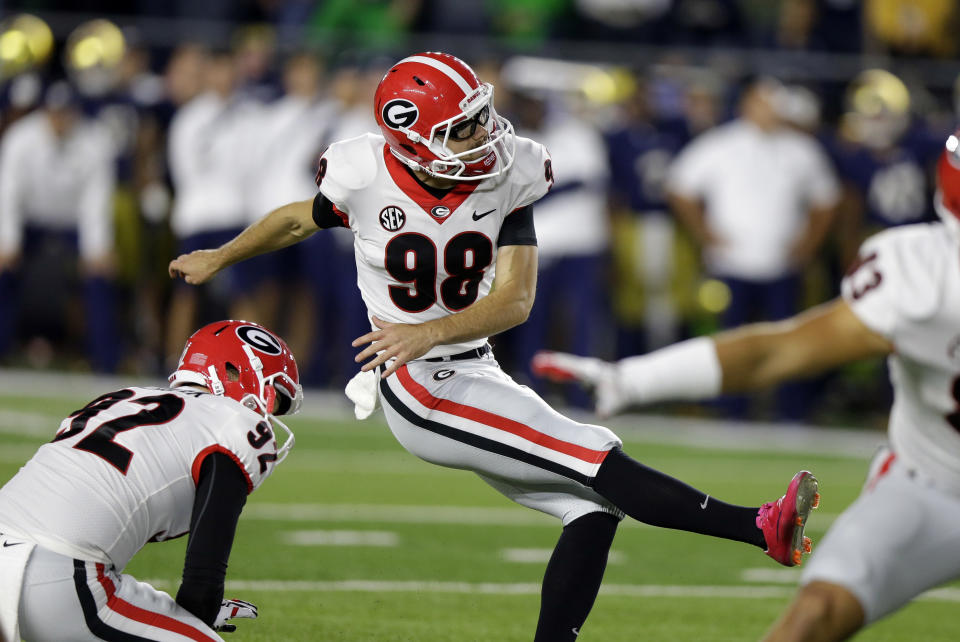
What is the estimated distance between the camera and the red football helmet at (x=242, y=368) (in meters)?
4.00

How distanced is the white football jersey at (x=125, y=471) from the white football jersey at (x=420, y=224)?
0.82m

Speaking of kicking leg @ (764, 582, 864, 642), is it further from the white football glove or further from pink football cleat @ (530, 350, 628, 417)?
the white football glove

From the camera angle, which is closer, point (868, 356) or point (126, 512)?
point (868, 356)

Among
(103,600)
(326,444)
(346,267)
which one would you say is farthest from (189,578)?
(346,267)

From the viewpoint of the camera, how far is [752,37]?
525 inches

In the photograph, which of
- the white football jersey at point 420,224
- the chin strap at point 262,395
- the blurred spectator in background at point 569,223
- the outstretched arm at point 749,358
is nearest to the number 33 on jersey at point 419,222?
the white football jersey at point 420,224

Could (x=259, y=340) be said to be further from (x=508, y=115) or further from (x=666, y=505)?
(x=508, y=115)

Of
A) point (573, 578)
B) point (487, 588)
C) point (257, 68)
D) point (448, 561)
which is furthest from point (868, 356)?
point (257, 68)

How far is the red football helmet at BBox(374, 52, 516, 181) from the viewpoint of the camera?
14.5 ft

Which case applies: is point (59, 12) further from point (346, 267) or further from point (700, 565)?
point (700, 565)

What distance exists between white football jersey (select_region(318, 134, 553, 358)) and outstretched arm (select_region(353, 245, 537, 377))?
103 mm

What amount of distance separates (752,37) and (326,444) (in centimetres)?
607

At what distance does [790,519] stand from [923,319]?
2.67 ft

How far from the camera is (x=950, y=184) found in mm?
3484
